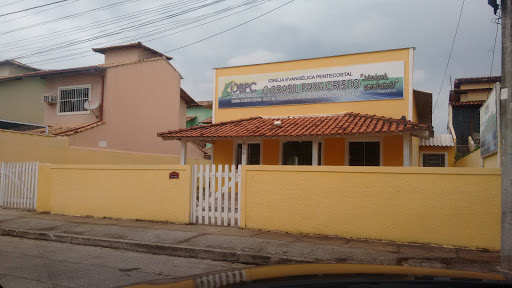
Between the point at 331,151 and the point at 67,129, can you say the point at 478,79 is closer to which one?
the point at 331,151

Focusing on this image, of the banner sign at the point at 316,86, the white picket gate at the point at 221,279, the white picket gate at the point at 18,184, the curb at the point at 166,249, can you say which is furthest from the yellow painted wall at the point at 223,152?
the white picket gate at the point at 221,279

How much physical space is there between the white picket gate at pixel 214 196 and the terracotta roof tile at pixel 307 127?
270 centimetres

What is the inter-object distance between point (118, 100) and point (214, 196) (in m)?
12.1

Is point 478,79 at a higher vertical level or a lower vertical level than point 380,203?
higher

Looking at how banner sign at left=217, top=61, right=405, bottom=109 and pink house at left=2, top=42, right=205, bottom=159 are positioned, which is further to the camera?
pink house at left=2, top=42, right=205, bottom=159

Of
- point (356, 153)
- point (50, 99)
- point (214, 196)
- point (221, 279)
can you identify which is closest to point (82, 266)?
point (214, 196)

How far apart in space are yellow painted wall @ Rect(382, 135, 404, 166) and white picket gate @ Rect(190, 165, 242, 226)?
17.3 ft

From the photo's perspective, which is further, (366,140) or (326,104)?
(326,104)

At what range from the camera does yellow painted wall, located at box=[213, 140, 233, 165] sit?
14656 millimetres

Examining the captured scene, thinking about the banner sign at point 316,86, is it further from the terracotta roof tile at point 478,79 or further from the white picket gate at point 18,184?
the terracotta roof tile at point 478,79

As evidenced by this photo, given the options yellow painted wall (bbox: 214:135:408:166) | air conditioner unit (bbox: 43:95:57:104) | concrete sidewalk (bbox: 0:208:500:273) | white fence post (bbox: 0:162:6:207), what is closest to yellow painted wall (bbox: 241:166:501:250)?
concrete sidewalk (bbox: 0:208:500:273)

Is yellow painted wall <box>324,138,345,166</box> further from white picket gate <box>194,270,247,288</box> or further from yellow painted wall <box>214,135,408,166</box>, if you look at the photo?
white picket gate <box>194,270,247,288</box>

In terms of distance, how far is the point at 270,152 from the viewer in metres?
14.1

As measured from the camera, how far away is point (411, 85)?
12.6 meters
